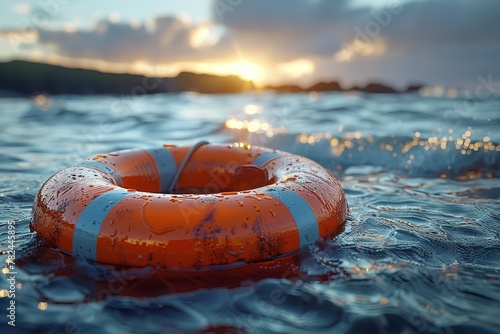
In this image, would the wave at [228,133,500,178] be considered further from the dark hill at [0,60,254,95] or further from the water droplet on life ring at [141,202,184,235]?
the dark hill at [0,60,254,95]

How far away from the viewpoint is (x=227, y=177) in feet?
15.0

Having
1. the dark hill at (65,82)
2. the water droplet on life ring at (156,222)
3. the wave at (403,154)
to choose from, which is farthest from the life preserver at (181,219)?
the dark hill at (65,82)

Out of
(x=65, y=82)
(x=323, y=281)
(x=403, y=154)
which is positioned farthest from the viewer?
(x=65, y=82)

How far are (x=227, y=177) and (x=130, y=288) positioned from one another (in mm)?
1953

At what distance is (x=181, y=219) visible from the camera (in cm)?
298

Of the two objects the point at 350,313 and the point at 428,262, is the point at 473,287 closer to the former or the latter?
the point at 428,262

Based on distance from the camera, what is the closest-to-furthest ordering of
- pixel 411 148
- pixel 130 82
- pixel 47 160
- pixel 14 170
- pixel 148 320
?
pixel 148 320 < pixel 14 170 < pixel 47 160 < pixel 411 148 < pixel 130 82

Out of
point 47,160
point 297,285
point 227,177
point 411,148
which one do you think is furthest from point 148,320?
point 411,148

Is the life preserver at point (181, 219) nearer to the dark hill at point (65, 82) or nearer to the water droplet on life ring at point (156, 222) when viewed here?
the water droplet on life ring at point (156, 222)

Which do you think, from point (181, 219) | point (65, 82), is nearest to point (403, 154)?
point (181, 219)

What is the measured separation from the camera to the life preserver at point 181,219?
296 centimetres

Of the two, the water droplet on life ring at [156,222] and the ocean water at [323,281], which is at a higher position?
the water droplet on life ring at [156,222]

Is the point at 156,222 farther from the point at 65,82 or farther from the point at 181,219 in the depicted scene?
the point at 65,82

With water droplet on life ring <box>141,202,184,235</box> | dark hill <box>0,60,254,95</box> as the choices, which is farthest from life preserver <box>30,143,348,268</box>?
dark hill <box>0,60,254,95</box>
